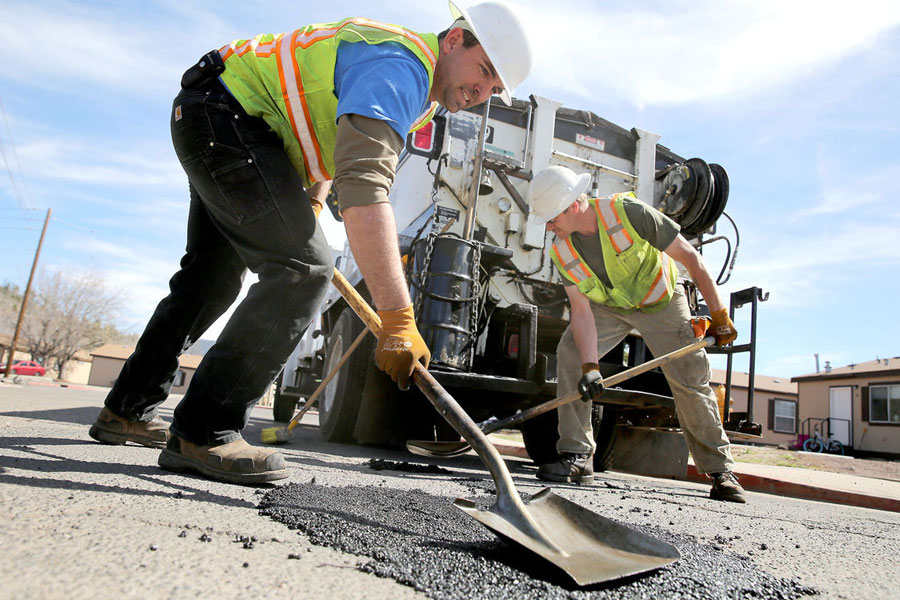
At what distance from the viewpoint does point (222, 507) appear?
169 cm

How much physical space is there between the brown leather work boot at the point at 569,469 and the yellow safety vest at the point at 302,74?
96.2 inches

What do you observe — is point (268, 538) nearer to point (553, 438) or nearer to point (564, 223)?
point (564, 223)

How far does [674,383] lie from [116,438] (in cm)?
316

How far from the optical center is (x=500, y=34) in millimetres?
2119

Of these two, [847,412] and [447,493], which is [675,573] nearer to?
[447,493]

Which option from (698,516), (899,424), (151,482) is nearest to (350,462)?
(151,482)

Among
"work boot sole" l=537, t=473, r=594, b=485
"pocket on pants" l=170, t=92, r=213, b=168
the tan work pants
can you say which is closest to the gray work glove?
→ the tan work pants

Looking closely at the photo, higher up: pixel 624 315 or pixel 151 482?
pixel 624 315

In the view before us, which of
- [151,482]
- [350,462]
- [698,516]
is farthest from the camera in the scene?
[350,462]

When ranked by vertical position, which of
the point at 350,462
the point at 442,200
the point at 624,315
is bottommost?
the point at 350,462

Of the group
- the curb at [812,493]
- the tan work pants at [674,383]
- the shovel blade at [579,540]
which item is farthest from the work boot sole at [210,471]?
the curb at [812,493]

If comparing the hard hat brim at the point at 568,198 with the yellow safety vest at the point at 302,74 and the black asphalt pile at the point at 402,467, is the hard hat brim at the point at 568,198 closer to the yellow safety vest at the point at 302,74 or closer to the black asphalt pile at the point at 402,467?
the black asphalt pile at the point at 402,467

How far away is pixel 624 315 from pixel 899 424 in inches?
900

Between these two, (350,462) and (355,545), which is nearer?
(355,545)
